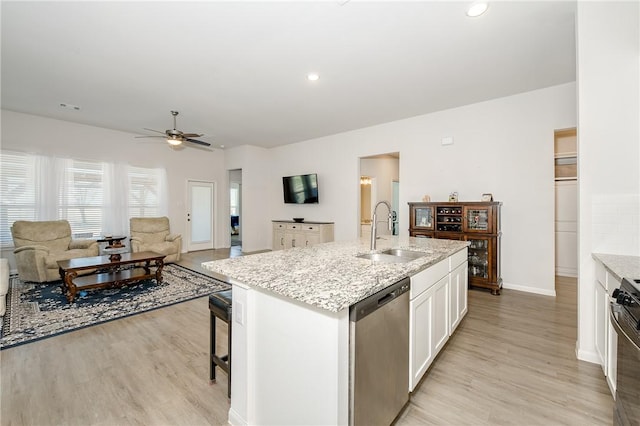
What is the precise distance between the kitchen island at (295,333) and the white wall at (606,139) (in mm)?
1543

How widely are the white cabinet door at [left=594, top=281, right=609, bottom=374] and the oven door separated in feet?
2.10

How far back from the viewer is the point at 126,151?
604 centimetres

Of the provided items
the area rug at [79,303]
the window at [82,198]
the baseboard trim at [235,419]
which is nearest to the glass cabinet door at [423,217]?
the area rug at [79,303]

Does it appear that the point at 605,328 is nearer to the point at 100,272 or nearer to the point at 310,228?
the point at 310,228

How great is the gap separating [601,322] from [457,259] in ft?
3.26

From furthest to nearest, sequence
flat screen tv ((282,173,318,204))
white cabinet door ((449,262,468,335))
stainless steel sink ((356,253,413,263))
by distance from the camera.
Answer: flat screen tv ((282,173,318,204)) < white cabinet door ((449,262,468,335)) < stainless steel sink ((356,253,413,263))

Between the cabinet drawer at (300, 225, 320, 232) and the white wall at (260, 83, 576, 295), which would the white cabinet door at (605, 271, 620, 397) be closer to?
the white wall at (260, 83, 576, 295)

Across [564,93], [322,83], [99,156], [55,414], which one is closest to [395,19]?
[322,83]

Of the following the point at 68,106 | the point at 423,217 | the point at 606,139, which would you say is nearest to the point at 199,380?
the point at 606,139

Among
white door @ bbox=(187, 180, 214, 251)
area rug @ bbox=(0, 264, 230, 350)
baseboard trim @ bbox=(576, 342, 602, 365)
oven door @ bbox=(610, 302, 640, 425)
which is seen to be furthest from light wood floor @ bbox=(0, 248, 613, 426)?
white door @ bbox=(187, 180, 214, 251)

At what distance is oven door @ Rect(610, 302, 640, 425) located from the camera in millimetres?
1129

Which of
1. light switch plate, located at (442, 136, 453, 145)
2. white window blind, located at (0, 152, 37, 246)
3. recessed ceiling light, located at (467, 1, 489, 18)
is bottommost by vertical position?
white window blind, located at (0, 152, 37, 246)

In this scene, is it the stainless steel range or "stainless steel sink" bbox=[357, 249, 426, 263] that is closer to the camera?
the stainless steel range

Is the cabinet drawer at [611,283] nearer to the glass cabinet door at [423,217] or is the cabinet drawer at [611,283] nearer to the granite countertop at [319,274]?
the granite countertop at [319,274]
